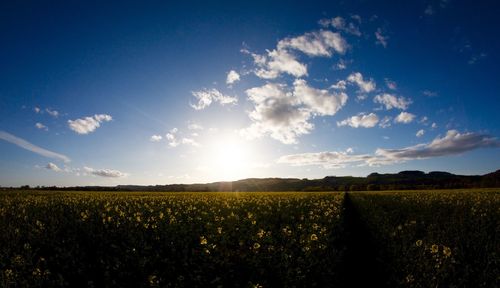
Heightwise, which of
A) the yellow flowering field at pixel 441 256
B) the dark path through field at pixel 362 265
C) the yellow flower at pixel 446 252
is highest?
the yellow flower at pixel 446 252

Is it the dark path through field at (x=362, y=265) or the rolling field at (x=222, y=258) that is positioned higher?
the rolling field at (x=222, y=258)

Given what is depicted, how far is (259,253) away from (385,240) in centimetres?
535

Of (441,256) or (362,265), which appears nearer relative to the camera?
(441,256)

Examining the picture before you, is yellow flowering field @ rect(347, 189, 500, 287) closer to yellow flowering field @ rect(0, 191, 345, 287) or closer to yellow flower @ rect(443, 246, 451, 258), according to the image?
yellow flower @ rect(443, 246, 451, 258)

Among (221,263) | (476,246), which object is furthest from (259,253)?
(476,246)

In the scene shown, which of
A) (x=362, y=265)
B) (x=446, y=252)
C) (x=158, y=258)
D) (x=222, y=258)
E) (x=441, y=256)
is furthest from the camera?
(x=362, y=265)

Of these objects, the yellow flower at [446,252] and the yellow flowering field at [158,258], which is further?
the yellow flower at [446,252]

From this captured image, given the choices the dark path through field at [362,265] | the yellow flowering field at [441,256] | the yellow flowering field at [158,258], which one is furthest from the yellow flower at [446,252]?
the yellow flowering field at [158,258]

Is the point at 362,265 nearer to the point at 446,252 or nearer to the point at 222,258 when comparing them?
the point at 446,252

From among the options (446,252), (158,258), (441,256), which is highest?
(158,258)

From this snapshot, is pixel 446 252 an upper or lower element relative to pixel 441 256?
upper

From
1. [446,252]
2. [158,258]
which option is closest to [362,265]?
[446,252]

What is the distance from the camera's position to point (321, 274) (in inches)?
271

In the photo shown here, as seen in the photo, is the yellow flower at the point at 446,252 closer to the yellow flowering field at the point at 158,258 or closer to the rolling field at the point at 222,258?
the rolling field at the point at 222,258
